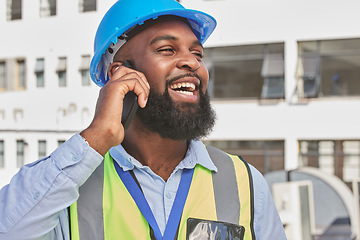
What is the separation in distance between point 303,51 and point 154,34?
1381cm

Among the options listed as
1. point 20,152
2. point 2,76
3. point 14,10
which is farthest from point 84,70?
point 14,10

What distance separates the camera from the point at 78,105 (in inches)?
654

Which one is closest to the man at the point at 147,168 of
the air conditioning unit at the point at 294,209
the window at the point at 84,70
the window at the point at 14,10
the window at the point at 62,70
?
the air conditioning unit at the point at 294,209

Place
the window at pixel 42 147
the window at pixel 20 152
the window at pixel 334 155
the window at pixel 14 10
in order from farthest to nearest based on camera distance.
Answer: the window at pixel 14 10 → the window at pixel 20 152 → the window at pixel 42 147 → the window at pixel 334 155

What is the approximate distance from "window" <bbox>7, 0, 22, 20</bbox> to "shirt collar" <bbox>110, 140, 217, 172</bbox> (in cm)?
1815

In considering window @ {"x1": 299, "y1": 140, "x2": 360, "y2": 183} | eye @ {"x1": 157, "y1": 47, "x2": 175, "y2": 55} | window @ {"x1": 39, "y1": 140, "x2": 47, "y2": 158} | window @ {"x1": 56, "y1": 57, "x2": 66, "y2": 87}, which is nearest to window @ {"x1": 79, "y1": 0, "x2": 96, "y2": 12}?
window @ {"x1": 56, "y1": 57, "x2": 66, "y2": 87}

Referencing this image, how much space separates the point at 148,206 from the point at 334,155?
14069mm

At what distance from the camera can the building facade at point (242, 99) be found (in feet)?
46.6

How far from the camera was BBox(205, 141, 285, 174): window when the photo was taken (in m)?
14.9

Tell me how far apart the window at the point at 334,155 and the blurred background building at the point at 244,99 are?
0.03 meters

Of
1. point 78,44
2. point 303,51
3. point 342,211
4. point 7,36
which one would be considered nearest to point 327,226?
point 342,211

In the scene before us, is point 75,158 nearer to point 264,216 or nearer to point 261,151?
point 264,216

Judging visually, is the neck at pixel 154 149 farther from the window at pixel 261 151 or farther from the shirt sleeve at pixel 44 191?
the window at pixel 261 151

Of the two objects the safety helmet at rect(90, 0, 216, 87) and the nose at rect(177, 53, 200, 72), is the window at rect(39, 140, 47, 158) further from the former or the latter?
the nose at rect(177, 53, 200, 72)
